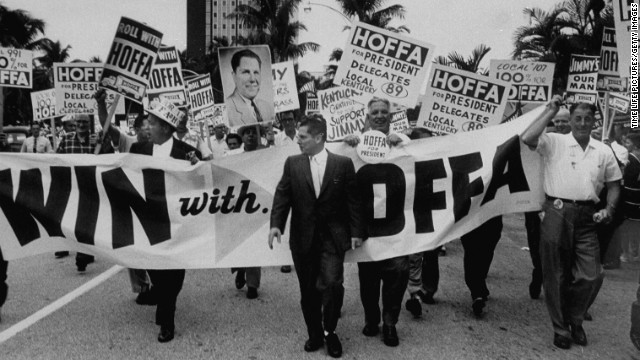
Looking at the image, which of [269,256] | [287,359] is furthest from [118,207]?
[287,359]

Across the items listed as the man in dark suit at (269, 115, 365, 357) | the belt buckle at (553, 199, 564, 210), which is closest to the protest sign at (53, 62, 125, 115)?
the man in dark suit at (269, 115, 365, 357)

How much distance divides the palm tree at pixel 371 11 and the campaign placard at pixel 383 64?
89.9ft

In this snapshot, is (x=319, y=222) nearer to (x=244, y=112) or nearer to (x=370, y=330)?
(x=370, y=330)

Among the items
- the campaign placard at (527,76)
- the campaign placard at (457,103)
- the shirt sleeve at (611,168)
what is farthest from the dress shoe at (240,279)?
the campaign placard at (527,76)

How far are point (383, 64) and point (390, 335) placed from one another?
3280mm

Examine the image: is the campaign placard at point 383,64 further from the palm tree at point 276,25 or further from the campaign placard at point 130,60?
the palm tree at point 276,25

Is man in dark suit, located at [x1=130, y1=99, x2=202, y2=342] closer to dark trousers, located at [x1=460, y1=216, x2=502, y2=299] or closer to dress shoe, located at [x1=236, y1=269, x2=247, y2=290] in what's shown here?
dress shoe, located at [x1=236, y1=269, x2=247, y2=290]

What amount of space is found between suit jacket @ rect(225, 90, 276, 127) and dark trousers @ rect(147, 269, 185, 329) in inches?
116

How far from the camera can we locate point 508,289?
654 cm

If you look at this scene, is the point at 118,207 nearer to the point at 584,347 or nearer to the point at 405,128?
the point at 584,347

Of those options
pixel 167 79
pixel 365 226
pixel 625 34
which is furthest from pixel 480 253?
pixel 167 79

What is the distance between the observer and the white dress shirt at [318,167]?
4.41 m

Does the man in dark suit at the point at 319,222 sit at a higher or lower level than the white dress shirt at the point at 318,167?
lower

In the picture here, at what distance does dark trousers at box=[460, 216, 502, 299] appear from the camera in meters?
5.54
